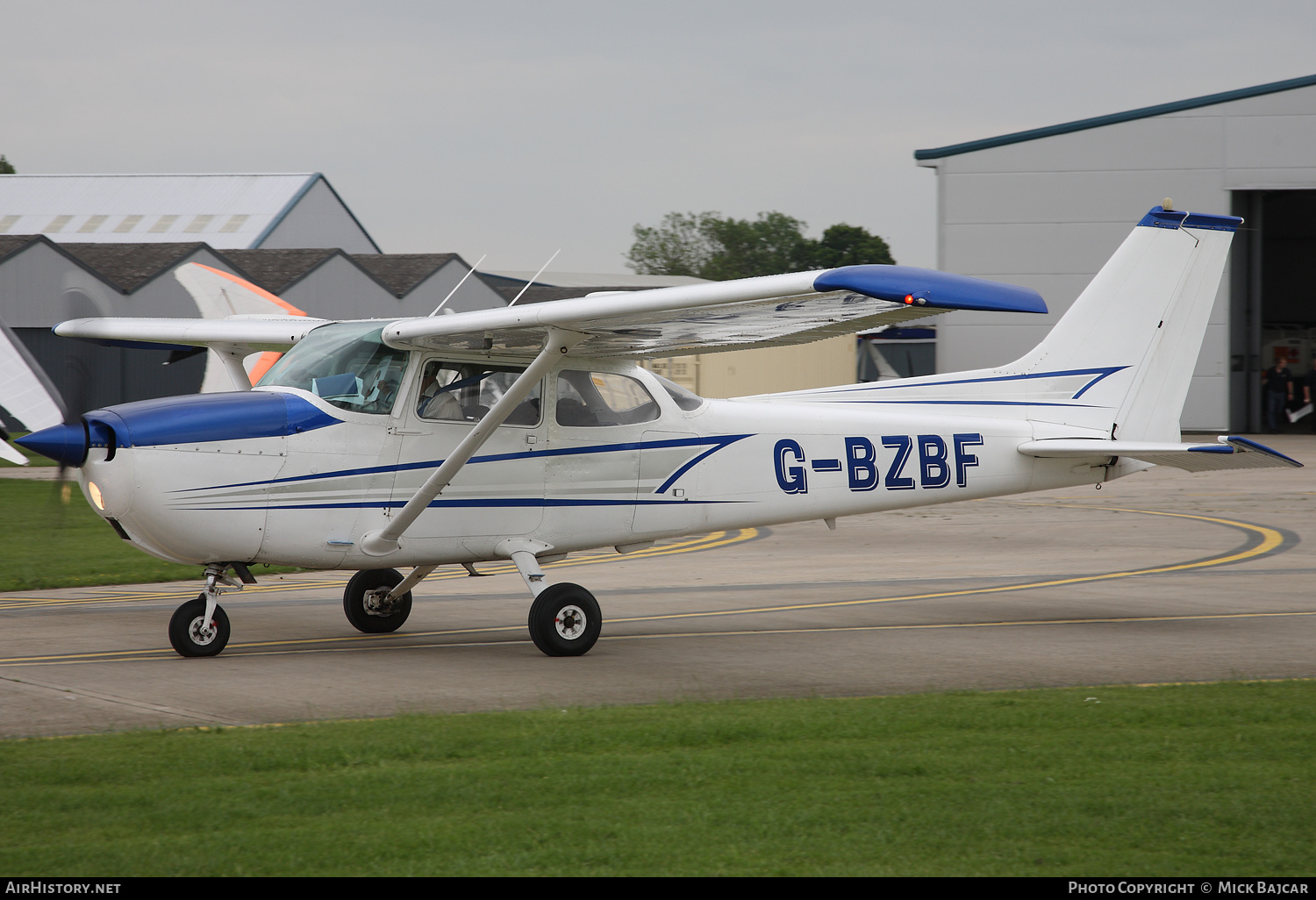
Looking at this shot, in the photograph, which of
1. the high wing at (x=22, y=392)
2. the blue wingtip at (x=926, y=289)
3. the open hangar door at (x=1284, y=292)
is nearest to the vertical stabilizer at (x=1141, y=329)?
the blue wingtip at (x=926, y=289)

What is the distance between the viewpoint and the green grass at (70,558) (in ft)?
42.5

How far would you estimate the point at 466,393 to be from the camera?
360 inches

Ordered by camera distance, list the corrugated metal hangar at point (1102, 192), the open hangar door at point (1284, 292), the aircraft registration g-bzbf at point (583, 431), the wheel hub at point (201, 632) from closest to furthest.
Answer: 1. the aircraft registration g-bzbf at point (583, 431)
2. the wheel hub at point (201, 632)
3. the corrugated metal hangar at point (1102, 192)
4. the open hangar door at point (1284, 292)

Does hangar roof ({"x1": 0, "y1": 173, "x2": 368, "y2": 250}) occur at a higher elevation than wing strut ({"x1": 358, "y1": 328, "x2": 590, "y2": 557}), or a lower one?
higher

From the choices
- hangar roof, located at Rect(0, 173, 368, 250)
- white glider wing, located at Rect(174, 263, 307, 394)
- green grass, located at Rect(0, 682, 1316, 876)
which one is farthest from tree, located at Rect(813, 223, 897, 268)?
green grass, located at Rect(0, 682, 1316, 876)

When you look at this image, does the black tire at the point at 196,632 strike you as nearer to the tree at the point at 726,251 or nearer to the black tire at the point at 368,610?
the black tire at the point at 368,610

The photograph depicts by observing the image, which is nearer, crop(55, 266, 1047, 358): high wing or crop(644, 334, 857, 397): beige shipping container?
crop(55, 266, 1047, 358): high wing

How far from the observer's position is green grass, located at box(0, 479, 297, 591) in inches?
510

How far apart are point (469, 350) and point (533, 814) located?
4.75 meters

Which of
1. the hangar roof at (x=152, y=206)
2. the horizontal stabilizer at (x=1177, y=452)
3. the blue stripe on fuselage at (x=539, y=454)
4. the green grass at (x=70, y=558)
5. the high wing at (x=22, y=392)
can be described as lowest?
the green grass at (x=70, y=558)

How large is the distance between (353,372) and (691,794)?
15.2 ft

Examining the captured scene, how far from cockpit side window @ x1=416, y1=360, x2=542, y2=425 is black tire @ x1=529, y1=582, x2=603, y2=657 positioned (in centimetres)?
128

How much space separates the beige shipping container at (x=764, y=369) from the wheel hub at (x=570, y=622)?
26421 mm

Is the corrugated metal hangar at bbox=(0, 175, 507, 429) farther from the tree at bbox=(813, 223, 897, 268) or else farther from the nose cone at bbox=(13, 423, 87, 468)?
the tree at bbox=(813, 223, 897, 268)
